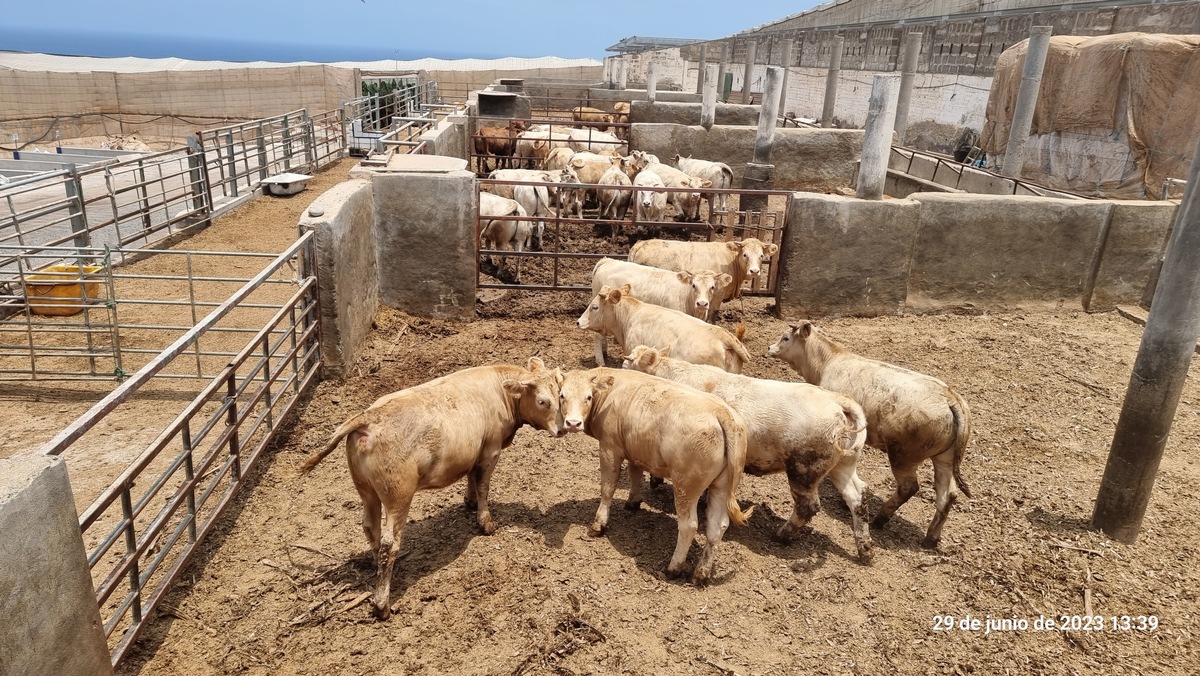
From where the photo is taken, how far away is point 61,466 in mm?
3006

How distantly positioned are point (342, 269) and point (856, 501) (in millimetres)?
4848

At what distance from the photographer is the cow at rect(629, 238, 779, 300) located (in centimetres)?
906

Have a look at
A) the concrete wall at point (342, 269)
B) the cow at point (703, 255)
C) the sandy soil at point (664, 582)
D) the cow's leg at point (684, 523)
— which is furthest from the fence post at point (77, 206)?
the cow's leg at point (684, 523)

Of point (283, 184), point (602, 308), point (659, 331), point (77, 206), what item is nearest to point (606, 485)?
point (659, 331)

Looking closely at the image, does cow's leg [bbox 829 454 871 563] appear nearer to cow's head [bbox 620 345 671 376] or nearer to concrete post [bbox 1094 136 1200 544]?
cow's head [bbox 620 345 671 376]

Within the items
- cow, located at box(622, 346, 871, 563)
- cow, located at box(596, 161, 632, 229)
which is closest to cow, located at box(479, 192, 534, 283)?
cow, located at box(596, 161, 632, 229)

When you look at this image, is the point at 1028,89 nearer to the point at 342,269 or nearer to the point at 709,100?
the point at 709,100

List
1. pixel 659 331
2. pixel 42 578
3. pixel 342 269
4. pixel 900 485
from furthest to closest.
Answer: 1. pixel 342 269
2. pixel 659 331
3. pixel 900 485
4. pixel 42 578

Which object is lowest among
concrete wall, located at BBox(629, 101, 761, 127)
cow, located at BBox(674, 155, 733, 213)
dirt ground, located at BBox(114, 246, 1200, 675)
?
dirt ground, located at BBox(114, 246, 1200, 675)

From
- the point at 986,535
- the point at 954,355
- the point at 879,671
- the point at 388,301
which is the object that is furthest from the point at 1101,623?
the point at 388,301

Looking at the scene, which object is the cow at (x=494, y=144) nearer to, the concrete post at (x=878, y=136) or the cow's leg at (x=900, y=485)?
the concrete post at (x=878, y=136)

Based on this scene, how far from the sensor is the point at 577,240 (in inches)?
502

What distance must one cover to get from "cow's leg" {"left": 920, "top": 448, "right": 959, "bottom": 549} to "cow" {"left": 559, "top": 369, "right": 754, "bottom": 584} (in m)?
1.43

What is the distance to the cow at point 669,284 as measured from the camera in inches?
309
